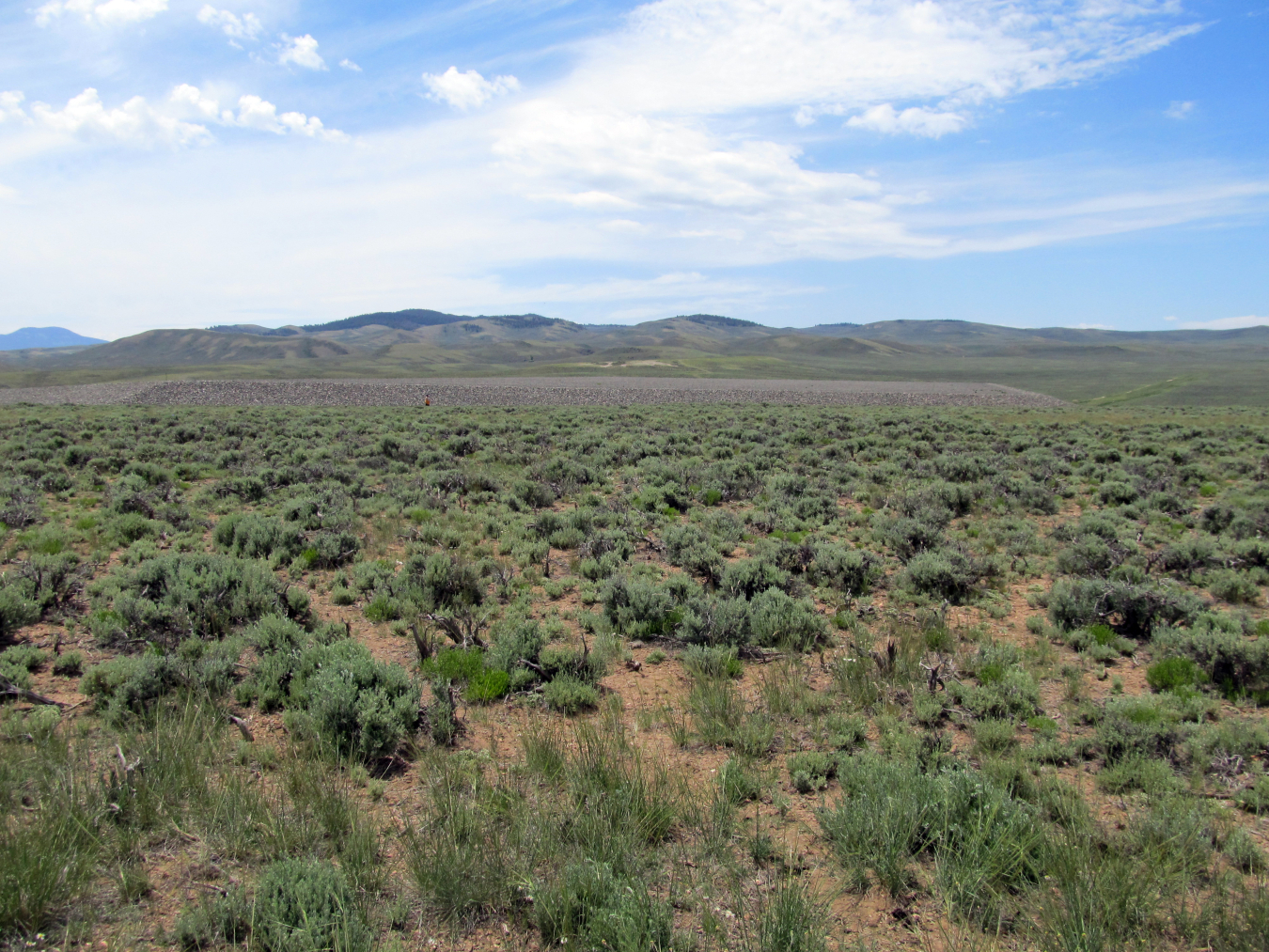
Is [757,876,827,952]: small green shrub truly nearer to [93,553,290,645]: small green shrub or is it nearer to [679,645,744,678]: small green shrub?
[679,645,744,678]: small green shrub

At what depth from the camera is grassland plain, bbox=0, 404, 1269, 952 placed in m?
3.08

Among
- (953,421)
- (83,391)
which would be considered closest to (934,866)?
(953,421)

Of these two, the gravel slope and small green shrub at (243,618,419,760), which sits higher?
the gravel slope

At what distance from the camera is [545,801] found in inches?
154

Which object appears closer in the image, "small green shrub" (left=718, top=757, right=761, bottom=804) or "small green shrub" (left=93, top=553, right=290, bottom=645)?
"small green shrub" (left=718, top=757, right=761, bottom=804)

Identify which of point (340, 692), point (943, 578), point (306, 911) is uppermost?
point (340, 692)

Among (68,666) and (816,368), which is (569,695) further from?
(816,368)

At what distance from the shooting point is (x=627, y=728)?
5.15 metres

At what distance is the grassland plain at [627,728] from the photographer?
308cm

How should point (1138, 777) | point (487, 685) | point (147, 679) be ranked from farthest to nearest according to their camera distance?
1. point (487, 685)
2. point (147, 679)
3. point (1138, 777)

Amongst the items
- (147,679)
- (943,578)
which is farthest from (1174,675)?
(147,679)

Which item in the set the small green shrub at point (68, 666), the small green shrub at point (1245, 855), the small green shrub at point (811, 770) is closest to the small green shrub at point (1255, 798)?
the small green shrub at point (1245, 855)

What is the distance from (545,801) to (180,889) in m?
1.79

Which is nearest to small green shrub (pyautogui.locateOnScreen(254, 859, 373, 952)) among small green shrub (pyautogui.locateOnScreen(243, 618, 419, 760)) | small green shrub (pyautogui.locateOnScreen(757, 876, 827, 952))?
small green shrub (pyautogui.locateOnScreen(243, 618, 419, 760))
